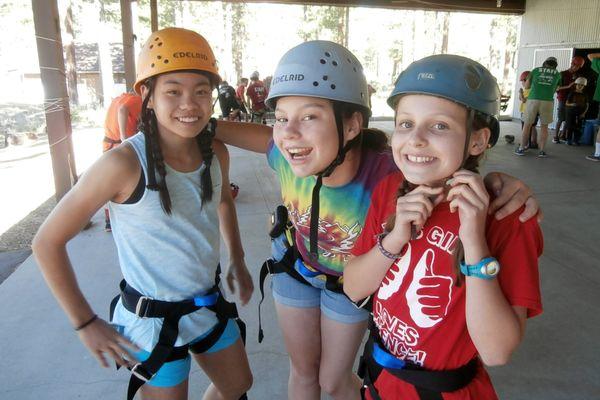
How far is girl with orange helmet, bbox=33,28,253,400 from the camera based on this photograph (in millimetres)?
1658

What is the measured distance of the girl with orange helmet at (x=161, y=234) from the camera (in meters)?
1.66

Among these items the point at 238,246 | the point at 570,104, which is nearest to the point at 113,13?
the point at 570,104

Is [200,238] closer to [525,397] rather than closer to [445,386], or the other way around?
[445,386]

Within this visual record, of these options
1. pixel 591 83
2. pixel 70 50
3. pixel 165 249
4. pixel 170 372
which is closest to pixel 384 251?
pixel 165 249

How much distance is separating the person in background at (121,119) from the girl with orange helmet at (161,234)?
3.42 m

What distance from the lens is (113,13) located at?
31.7m

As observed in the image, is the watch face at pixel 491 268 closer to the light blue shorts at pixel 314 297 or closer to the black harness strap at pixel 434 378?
the black harness strap at pixel 434 378

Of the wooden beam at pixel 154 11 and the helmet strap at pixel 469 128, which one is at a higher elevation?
the wooden beam at pixel 154 11

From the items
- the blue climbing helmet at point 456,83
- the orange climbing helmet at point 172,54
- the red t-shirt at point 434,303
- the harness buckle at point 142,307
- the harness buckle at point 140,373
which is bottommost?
the harness buckle at point 140,373

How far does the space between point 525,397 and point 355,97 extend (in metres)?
2.21

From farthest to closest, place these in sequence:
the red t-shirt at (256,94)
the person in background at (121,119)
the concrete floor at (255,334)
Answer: the red t-shirt at (256,94), the person in background at (121,119), the concrete floor at (255,334)

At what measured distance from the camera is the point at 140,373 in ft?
5.71

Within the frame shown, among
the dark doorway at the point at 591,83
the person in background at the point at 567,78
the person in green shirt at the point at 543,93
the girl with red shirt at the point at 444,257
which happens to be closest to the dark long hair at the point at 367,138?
the girl with red shirt at the point at 444,257

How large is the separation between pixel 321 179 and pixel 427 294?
712 millimetres
